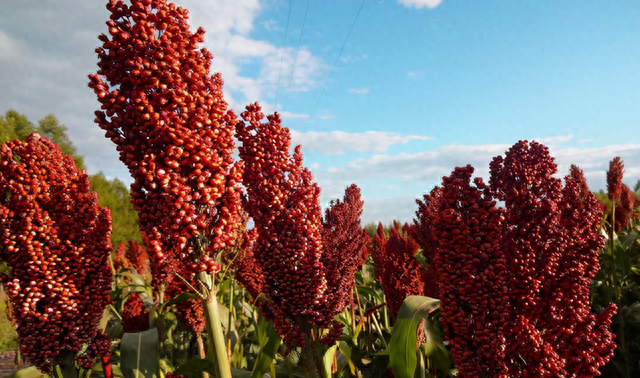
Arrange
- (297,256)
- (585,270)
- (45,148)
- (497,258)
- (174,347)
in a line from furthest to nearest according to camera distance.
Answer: (174,347), (45,148), (297,256), (585,270), (497,258)

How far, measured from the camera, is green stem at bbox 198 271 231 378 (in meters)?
1.95

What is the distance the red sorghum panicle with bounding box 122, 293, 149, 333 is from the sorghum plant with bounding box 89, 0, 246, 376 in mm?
3514

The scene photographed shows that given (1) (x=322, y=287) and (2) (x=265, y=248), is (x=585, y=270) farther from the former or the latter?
(2) (x=265, y=248)

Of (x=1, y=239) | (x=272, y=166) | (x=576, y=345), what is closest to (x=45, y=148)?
(x=1, y=239)

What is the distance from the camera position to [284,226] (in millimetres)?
2574

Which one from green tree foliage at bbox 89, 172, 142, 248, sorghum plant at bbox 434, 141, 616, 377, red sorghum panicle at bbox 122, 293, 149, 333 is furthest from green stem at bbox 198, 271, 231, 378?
green tree foliage at bbox 89, 172, 142, 248

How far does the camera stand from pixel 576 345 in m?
2.20

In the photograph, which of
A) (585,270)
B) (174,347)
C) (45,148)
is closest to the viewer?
(585,270)

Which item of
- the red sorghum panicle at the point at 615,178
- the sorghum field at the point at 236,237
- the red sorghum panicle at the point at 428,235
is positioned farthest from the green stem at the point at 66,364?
the red sorghum panicle at the point at 615,178

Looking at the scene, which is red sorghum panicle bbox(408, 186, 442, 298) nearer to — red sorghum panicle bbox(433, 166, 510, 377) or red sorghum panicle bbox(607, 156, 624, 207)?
red sorghum panicle bbox(433, 166, 510, 377)

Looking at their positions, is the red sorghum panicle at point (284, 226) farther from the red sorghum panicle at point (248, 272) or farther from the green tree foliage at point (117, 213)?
the green tree foliage at point (117, 213)

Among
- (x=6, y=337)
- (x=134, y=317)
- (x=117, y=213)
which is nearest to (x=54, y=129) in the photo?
(x=117, y=213)

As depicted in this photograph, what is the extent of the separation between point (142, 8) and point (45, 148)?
154cm

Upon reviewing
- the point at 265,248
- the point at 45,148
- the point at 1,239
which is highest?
the point at 45,148
